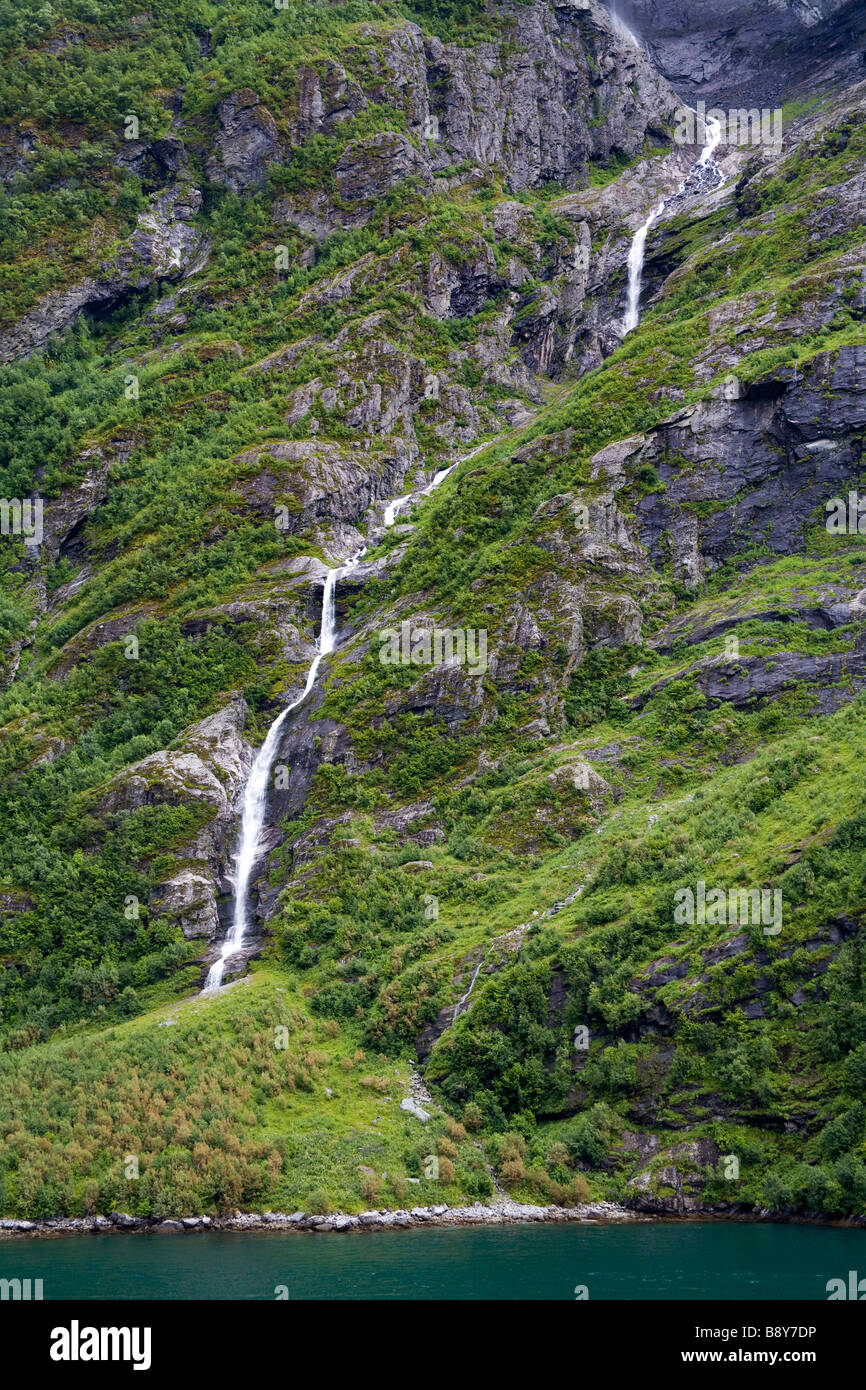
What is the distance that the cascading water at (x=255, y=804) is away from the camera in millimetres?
64062

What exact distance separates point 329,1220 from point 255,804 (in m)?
34.1

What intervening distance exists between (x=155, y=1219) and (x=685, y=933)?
25371 millimetres

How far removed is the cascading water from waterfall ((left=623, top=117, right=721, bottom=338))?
1954 inches

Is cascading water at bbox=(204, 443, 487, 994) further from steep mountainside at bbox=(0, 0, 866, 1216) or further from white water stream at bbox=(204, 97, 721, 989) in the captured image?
steep mountainside at bbox=(0, 0, 866, 1216)

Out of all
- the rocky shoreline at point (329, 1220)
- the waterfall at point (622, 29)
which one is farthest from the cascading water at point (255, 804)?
the waterfall at point (622, 29)

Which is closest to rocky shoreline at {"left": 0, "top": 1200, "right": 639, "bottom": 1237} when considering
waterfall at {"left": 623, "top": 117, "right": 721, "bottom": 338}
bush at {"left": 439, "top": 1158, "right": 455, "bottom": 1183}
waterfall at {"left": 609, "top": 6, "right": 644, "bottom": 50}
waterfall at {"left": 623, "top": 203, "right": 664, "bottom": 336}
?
bush at {"left": 439, "top": 1158, "right": 455, "bottom": 1183}

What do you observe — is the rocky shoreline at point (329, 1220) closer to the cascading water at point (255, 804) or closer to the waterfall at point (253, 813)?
the cascading water at point (255, 804)

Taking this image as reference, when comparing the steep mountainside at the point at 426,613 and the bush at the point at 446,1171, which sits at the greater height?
the steep mountainside at the point at 426,613

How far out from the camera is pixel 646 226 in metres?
126

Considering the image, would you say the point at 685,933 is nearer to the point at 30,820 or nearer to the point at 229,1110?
the point at 229,1110

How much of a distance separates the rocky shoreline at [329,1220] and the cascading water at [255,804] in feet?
56.6

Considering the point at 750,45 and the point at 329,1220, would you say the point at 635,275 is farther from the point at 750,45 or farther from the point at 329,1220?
the point at 329,1220

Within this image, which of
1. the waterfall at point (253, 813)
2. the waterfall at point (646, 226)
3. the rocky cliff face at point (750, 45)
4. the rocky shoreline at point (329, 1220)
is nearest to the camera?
the rocky shoreline at point (329, 1220)

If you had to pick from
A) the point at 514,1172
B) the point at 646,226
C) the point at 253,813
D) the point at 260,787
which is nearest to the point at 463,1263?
the point at 514,1172
